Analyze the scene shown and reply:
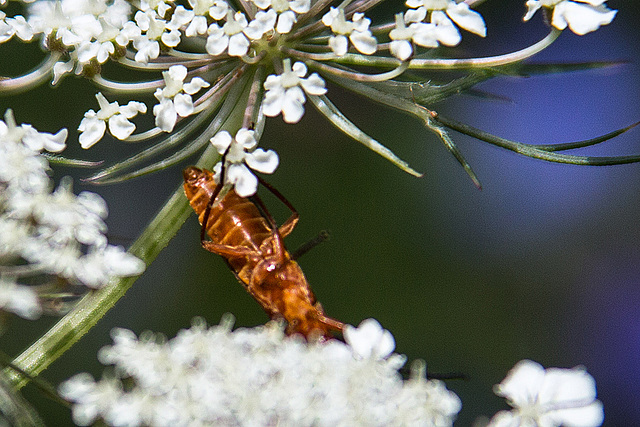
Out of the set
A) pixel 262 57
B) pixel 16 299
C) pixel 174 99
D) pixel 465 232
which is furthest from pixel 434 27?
pixel 465 232

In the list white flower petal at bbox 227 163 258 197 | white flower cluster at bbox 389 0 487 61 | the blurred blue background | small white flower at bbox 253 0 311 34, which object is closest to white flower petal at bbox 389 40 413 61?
white flower cluster at bbox 389 0 487 61

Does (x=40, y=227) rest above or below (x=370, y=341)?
below

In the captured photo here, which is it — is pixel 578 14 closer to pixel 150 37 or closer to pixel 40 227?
pixel 150 37

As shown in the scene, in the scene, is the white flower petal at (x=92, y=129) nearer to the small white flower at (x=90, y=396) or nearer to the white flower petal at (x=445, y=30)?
the small white flower at (x=90, y=396)

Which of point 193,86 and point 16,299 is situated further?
point 193,86

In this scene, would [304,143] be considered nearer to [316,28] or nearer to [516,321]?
[516,321]

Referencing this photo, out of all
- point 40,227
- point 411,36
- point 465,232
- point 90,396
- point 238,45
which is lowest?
point 90,396

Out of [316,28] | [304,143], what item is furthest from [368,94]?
[304,143]

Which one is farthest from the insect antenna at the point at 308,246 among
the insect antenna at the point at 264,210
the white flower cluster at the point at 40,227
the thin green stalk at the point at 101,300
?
the white flower cluster at the point at 40,227
